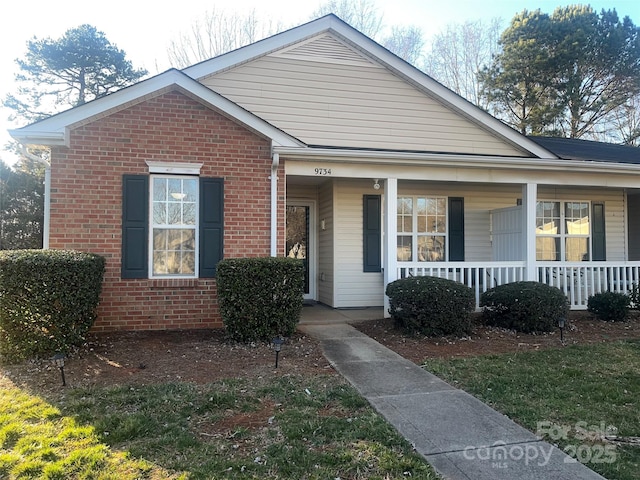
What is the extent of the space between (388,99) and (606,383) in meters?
6.82

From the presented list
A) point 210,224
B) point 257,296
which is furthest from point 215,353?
point 210,224

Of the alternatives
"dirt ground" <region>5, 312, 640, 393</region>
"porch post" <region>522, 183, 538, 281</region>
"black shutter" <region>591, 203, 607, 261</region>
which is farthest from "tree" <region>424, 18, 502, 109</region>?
"dirt ground" <region>5, 312, 640, 393</region>

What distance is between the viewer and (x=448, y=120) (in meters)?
9.84

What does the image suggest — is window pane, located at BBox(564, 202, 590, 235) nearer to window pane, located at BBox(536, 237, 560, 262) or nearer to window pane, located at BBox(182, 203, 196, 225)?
window pane, located at BBox(536, 237, 560, 262)

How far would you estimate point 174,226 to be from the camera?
7.22 meters

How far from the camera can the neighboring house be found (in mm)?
7012

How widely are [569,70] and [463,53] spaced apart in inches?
237

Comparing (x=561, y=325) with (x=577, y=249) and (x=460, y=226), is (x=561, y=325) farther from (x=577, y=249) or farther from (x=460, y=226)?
(x=577, y=249)

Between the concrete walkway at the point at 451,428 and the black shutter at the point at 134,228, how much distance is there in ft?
11.4

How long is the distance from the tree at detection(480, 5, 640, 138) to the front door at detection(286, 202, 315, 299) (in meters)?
18.4

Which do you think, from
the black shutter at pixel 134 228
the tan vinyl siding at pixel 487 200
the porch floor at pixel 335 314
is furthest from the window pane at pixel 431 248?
the black shutter at pixel 134 228

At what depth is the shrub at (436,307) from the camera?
6898 millimetres

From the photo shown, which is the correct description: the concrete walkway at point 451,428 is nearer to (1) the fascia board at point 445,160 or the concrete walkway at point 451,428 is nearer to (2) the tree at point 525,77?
(1) the fascia board at point 445,160

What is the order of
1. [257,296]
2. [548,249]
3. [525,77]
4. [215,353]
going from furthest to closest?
1. [525,77]
2. [548,249]
3. [257,296]
4. [215,353]
